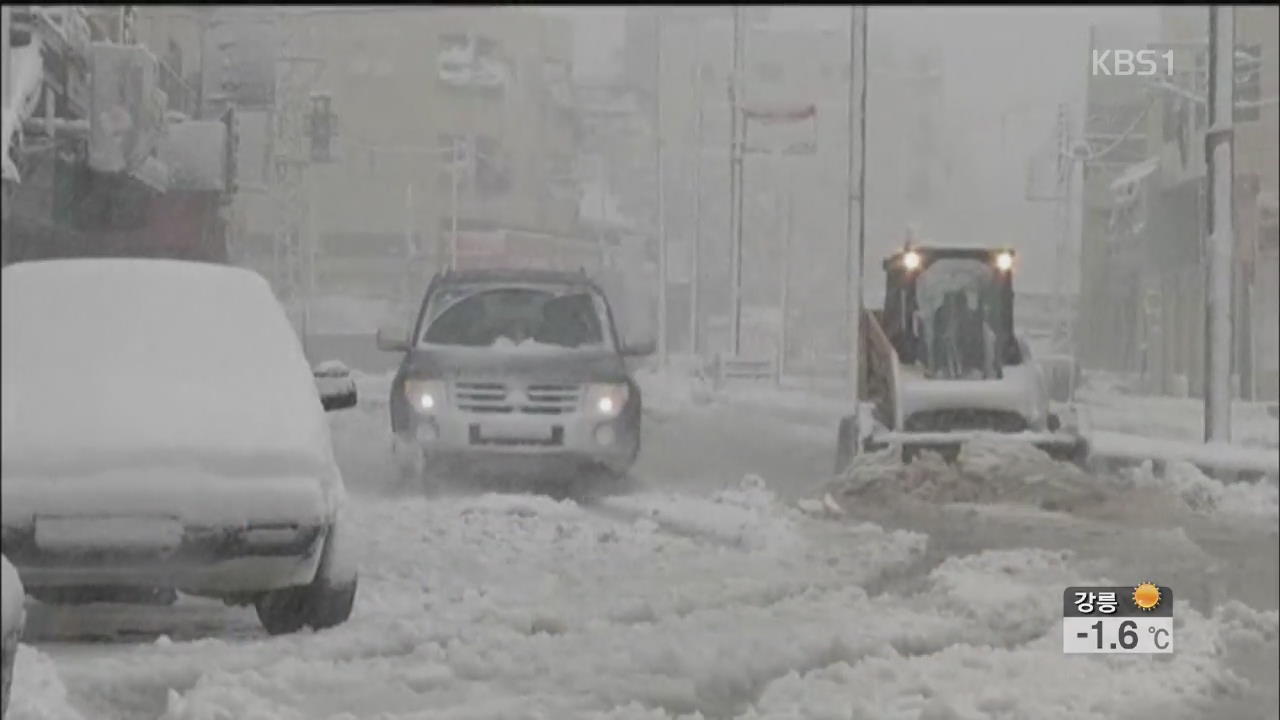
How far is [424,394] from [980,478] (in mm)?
1944

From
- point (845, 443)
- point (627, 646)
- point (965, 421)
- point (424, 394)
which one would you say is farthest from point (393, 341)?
point (965, 421)

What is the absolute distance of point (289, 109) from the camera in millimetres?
3143

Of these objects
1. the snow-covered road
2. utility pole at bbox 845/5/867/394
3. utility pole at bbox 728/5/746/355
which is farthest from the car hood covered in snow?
utility pole at bbox 728/5/746/355

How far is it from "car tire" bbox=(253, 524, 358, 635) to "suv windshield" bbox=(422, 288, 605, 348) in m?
0.47

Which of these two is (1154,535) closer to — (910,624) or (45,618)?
(910,624)

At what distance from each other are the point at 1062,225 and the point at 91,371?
102 inches

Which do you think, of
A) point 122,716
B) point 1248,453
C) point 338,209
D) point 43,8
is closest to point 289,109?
point 338,209

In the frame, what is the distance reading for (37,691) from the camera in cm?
299

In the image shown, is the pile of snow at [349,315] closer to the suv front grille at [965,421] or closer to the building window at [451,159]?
the building window at [451,159]

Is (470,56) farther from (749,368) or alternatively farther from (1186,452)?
(1186,452)

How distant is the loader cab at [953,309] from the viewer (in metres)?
4.00

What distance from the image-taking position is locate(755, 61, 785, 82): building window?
11.9 feet

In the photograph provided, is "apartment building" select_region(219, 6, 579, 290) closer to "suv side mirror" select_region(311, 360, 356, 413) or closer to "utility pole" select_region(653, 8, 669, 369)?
"utility pole" select_region(653, 8, 669, 369)

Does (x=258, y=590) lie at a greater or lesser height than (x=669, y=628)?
greater
